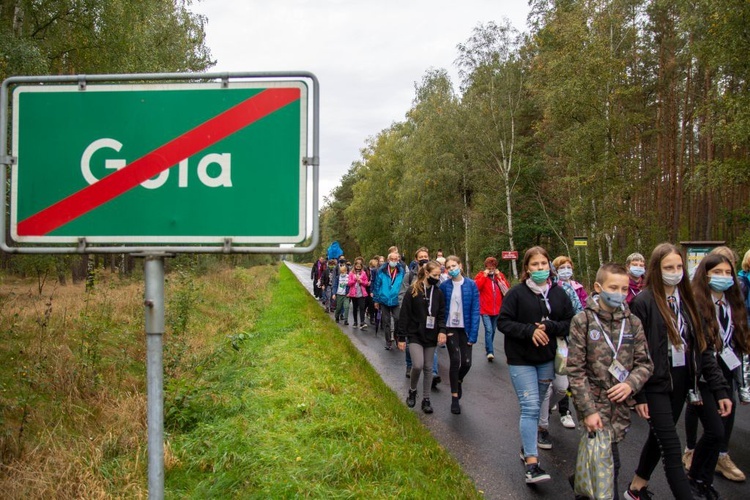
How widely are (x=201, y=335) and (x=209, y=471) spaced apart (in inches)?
235

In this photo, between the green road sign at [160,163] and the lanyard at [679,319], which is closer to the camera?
the green road sign at [160,163]

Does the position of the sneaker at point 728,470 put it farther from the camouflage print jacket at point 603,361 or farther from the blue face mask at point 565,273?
the blue face mask at point 565,273

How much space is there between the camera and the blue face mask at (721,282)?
422 cm

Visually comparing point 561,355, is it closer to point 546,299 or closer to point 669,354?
point 546,299

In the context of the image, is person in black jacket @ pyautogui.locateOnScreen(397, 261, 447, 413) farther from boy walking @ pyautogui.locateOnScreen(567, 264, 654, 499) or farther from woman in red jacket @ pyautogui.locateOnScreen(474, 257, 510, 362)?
woman in red jacket @ pyautogui.locateOnScreen(474, 257, 510, 362)

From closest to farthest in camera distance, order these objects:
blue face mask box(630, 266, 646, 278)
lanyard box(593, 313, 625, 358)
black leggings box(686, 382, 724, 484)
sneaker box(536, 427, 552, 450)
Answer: lanyard box(593, 313, 625, 358) → black leggings box(686, 382, 724, 484) → sneaker box(536, 427, 552, 450) → blue face mask box(630, 266, 646, 278)

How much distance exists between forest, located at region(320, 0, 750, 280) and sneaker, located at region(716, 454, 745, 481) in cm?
1278

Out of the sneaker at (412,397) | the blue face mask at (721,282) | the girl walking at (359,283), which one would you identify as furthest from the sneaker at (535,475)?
the girl walking at (359,283)

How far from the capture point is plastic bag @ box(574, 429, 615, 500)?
3.35 metres

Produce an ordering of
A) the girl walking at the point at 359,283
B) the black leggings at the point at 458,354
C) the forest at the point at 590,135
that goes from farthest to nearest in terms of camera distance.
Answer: the forest at the point at 590,135 < the girl walking at the point at 359,283 < the black leggings at the point at 458,354

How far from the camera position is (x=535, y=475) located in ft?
13.7

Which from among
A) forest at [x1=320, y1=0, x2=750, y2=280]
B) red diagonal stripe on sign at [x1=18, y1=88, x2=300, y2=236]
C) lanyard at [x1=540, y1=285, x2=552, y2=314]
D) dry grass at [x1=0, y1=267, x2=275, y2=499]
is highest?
forest at [x1=320, y1=0, x2=750, y2=280]

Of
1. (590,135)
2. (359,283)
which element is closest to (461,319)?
(359,283)

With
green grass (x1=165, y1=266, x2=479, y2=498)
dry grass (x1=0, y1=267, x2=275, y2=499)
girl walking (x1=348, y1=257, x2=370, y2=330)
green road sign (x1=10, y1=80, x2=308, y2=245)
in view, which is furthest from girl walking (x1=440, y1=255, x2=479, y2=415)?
girl walking (x1=348, y1=257, x2=370, y2=330)
